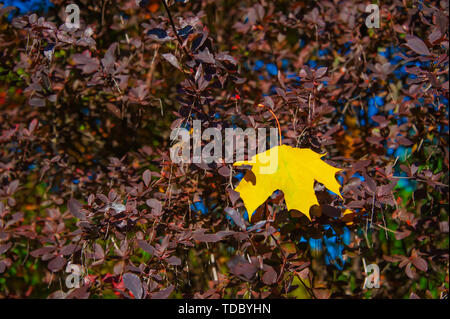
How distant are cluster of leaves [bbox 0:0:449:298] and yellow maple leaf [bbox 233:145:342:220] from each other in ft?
0.20

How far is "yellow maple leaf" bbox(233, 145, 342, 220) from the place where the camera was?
3.16 ft

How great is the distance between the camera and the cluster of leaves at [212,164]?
112 cm

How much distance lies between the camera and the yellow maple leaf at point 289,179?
963mm

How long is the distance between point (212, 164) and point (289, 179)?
0.26m

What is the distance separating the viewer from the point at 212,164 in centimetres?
114

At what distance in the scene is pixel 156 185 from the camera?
3.95 ft

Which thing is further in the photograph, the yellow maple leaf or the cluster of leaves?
the cluster of leaves

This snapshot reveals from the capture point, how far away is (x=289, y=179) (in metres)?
1.00

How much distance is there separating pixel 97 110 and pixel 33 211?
697 mm

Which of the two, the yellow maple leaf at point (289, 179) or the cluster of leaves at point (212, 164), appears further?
the cluster of leaves at point (212, 164)

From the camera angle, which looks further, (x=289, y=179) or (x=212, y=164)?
(x=212, y=164)

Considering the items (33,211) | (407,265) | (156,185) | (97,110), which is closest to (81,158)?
(97,110)

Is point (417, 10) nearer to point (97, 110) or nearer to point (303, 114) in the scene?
point (303, 114)

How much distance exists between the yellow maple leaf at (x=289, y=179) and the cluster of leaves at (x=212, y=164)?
0.06 m
